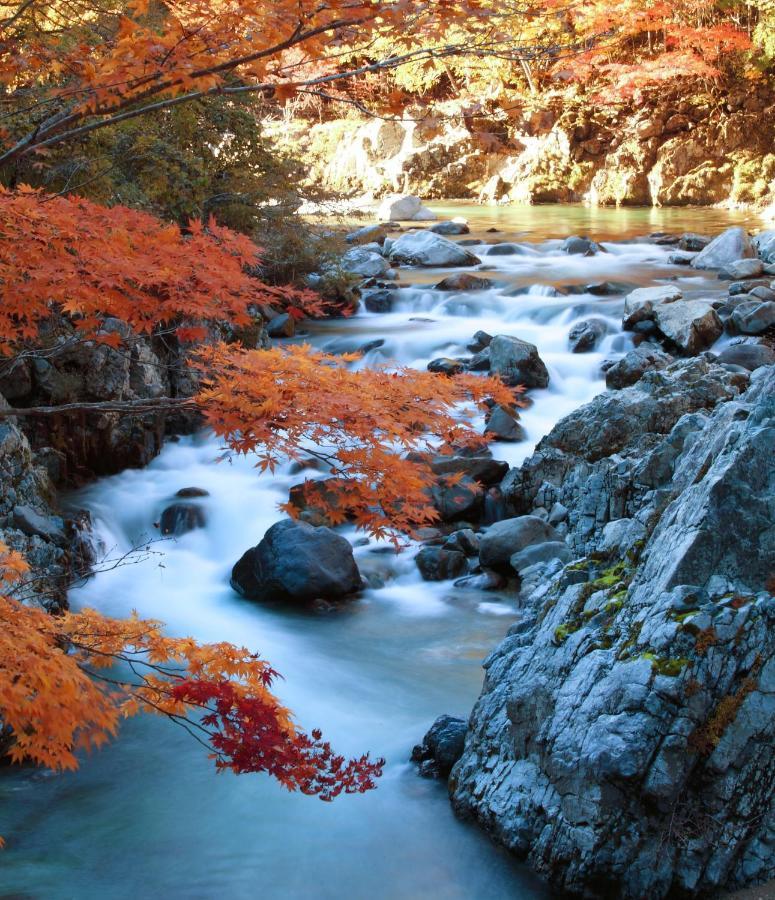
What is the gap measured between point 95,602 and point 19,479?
1200 millimetres

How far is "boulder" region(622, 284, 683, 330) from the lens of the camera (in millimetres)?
12734

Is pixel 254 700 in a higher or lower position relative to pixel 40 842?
higher

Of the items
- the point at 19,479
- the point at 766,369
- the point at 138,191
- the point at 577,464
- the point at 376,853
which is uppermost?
the point at 138,191

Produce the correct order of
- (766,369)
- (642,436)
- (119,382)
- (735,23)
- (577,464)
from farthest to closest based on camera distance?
(735,23)
(119,382)
(577,464)
(642,436)
(766,369)

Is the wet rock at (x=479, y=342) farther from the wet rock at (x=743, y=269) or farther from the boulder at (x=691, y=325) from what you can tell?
the wet rock at (x=743, y=269)

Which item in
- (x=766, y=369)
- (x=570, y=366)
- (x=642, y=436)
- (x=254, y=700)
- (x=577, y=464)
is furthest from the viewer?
(x=570, y=366)

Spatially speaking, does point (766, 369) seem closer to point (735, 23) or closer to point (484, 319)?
point (484, 319)

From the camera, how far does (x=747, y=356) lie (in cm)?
1066

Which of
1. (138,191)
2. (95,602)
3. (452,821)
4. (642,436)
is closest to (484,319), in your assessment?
(138,191)

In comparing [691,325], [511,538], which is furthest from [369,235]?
[511,538]

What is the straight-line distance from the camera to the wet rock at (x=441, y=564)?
795 centimetres

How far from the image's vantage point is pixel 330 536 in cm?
770

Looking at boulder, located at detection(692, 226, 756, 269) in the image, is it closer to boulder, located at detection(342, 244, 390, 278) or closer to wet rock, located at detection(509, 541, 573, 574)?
boulder, located at detection(342, 244, 390, 278)

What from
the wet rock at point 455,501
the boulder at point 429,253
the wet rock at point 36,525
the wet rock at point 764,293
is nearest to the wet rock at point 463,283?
the boulder at point 429,253
